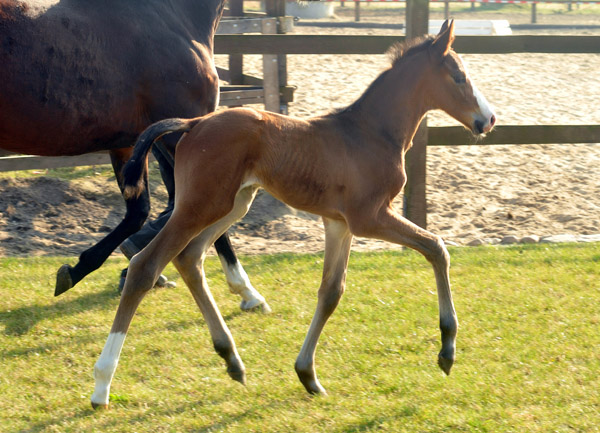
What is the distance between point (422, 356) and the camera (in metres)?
4.48

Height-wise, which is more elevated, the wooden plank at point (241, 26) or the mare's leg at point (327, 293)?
the wooden plank at point (241, 26)

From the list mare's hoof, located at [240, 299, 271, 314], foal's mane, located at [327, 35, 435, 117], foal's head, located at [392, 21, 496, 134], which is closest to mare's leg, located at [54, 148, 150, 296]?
mare's hoof, located at [240, 299, 271, 314]

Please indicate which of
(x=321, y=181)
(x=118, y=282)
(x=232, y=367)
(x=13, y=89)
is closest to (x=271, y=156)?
(x=321, y=181)

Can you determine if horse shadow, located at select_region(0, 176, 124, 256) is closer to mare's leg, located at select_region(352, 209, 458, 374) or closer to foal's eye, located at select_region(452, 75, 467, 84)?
mare's leg, located at select_region(352, 209, 458, 374)

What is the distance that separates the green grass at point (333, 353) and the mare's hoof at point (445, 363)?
9 cm

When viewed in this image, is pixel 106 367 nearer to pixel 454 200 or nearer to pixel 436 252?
pixel 436 252

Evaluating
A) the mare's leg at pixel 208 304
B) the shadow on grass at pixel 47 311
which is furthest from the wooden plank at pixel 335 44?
the mare's leg at pixel 208 304

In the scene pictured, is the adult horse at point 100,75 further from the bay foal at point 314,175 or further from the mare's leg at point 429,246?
the mare's leg at point 429,246

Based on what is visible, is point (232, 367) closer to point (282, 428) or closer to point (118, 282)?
point (282, 428)

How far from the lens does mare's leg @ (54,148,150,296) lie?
5227 millimetres

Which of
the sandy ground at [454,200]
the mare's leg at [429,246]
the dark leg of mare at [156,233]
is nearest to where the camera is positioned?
the mare's leg at [429,246]

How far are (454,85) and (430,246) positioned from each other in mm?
896

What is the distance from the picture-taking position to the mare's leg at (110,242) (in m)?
5.23

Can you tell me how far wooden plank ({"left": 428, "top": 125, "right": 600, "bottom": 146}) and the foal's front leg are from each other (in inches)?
120
